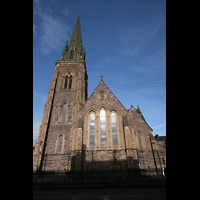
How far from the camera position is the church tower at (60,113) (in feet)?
63.0

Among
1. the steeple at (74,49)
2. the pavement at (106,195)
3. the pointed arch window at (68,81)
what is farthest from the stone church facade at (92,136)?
the steeple at (74,49)

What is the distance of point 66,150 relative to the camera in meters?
19.9

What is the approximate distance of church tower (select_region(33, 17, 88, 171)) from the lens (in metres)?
19.2

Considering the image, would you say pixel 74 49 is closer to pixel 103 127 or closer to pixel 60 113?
pixel 60 113

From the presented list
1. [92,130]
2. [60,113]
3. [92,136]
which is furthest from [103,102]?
[60,113]

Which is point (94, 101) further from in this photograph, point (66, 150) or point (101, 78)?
point (66, 150)

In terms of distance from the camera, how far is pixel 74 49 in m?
35.7

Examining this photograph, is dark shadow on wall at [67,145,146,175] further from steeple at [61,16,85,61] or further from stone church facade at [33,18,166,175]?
steeple at [61,16,85,61]

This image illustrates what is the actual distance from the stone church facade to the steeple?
32.1 feet

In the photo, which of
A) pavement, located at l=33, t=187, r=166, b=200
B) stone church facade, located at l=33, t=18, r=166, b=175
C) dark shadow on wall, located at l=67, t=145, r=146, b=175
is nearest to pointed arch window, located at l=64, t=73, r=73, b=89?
stone church facade, located at l=33, t=18, r=166, b=175

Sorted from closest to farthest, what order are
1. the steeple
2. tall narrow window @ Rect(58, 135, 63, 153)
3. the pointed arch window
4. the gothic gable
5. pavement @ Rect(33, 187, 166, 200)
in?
pavement @ Rect(33, 187, 166, 200) < the gothic gable < tall narrow window @ Rect(58, 135, 63, 153) < the pointed arch window < the steeple

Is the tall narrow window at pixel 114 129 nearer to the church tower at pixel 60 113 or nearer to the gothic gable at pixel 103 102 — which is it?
the gothic gable at pixel 103 102
